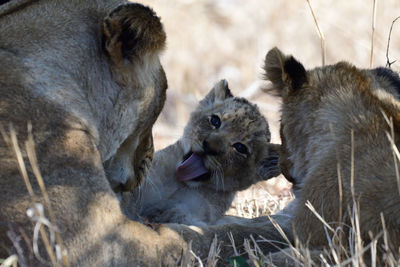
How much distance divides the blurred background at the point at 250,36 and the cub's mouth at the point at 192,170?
14.9ft

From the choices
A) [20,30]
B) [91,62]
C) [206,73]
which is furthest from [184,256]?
[206,73]

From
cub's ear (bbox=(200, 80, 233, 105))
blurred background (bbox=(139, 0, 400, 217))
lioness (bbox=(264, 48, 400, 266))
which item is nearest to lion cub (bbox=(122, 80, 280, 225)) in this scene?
cub's ear (bbox=(200, 80, 233, 105))

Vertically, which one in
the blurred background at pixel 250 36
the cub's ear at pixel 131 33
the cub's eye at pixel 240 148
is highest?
the blurred background at pixel 250 36

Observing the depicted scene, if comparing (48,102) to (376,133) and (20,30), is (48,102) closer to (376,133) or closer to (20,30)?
(20,30)

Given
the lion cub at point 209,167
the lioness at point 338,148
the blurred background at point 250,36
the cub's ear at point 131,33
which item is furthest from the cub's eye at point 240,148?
the blurred background at point 250,36

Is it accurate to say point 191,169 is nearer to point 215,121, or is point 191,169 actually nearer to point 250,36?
point 215,121

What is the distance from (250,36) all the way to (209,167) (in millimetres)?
6322

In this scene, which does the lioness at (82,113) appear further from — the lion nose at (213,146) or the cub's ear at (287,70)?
the lion nose at (213,146)

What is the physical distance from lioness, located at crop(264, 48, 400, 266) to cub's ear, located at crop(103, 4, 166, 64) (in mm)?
598

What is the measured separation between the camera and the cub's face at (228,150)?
3.94 m

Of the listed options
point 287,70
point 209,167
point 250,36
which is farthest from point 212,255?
point 250,36

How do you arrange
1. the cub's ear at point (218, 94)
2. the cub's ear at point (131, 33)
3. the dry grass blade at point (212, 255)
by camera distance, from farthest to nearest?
the cub's ear at point (218, 94) → the cub's ear at point (131, 33) → the dry grass blade at point (212, 255)

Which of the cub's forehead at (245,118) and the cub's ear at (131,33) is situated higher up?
the cub's ear at (131,33)

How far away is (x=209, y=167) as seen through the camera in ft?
12.9
